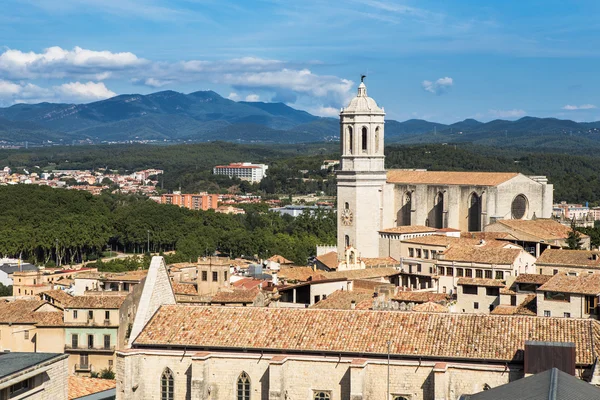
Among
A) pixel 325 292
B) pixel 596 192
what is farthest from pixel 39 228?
pixel 596 192

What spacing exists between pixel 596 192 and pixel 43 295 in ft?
403

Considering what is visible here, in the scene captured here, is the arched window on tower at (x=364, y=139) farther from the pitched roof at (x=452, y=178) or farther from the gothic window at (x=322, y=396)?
the gothic window at (x=322, y=396)

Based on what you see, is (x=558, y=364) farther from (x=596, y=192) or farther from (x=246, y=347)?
(x=596, y=192)

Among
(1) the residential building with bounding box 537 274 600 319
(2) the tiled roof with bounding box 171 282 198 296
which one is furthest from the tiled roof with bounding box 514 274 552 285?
(2) the tiled roof with bounding box 171 282 198 296

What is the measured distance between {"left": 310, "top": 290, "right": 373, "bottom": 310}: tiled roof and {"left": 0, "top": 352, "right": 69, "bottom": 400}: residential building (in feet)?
49.4

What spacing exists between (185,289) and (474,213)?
26.7 m

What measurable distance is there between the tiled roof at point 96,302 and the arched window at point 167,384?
1520cm

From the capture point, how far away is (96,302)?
45.4 meters

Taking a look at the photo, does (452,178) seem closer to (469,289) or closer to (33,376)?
(469,289)

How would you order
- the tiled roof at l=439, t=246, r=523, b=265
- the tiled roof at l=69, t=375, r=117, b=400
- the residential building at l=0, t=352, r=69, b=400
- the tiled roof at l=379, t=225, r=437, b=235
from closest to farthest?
the residential building at l=0, t=352, r=69, b=400
the tiled roof at l=69, t=375, r=117, b=400
the tiled roof at l=439, t=246, r=523, b=265
the tiled roof at l=379, t=225, r=437, b=235

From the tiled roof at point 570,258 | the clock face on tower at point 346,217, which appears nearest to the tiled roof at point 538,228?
the tiled roof at point 570,258

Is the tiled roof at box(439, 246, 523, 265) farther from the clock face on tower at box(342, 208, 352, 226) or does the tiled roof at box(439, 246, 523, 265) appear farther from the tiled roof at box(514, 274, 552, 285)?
the clock face on tower at box(342, 208, 352, 226)

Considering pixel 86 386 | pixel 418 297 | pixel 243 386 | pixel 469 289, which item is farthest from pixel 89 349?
pixel 243 386

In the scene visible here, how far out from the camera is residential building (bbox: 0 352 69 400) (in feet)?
88.0
